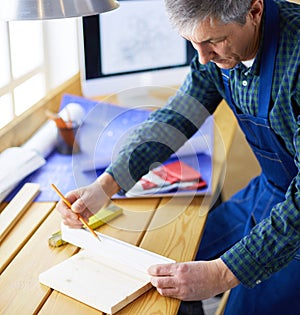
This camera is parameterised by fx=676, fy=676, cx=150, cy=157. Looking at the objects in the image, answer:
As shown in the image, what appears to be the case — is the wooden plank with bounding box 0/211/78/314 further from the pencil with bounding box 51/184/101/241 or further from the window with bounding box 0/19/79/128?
the window with bounding box 0/19/79/128

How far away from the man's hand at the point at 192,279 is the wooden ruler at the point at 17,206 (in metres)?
0.45

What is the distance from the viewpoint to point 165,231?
166 cm

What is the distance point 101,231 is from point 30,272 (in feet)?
0.78

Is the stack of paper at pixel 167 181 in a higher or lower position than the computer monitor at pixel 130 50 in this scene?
lower

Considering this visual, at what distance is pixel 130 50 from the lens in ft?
8.64

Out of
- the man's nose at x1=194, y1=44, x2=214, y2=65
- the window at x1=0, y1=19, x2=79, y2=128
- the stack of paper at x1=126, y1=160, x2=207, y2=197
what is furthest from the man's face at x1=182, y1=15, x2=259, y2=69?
the window at x1=0, y1=19, x2=79, y2=128

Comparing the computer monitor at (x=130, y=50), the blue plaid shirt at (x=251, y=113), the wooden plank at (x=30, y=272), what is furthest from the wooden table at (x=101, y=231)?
the computer monitor at (x=130, y=50)

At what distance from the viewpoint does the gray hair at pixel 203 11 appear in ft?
4.57

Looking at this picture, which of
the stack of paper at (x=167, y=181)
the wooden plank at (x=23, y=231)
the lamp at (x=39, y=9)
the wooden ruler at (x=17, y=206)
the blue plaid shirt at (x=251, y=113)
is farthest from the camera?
the stack of paper at (x=167, y=181)

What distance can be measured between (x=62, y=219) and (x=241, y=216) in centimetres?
59

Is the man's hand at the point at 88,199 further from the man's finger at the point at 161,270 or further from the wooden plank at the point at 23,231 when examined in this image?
the man's finger at the point at 161,270

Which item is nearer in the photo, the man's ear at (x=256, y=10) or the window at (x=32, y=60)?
the man's ear at (x=256, y=10)

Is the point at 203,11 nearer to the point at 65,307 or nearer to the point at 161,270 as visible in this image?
the point at 161,270

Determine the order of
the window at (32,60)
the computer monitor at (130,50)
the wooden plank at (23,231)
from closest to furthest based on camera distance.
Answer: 1. the wooden plank at (23,231)
2. the window at (32,60)
3. the computer monitor at (130,50)
